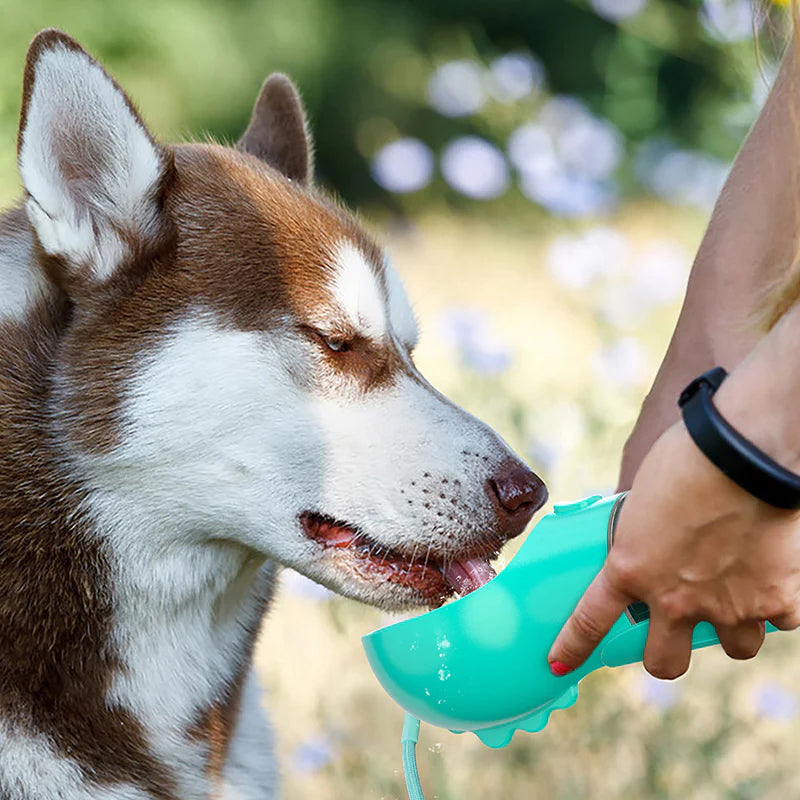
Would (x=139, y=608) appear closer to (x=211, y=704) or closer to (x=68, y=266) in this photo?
(x=211, y=704)

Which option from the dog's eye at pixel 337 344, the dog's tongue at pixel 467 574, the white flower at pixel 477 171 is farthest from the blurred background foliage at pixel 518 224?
the dog's eye at pixel 337 344

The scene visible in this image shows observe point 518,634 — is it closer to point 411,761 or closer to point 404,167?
point 411,761

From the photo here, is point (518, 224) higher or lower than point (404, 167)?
lower

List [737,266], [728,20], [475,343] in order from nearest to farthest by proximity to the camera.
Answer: [737,266] → [475,343] → [728,20]

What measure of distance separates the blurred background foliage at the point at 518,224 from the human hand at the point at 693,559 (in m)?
0.85

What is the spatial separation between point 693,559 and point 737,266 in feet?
3.10

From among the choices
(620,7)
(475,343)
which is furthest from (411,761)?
(620,7)

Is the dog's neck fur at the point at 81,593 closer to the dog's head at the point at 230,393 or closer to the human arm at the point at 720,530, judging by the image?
the dog's head at the point at 230,393

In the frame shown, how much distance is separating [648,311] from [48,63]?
7.68 ft

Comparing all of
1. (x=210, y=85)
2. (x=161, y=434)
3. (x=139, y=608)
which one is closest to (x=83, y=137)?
(x=161, y=434)

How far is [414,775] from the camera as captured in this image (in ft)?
6.88

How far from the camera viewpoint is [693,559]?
172 cm

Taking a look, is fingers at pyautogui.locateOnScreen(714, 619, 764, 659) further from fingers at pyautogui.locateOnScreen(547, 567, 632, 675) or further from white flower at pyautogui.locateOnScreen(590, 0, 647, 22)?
white flower at pyautogui.locateOnScreen(590, 0, 647, 22)

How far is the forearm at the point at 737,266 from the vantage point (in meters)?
2.41
